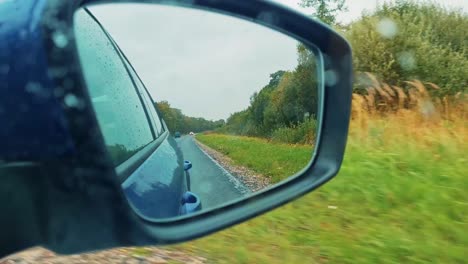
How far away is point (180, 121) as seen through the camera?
1.52m

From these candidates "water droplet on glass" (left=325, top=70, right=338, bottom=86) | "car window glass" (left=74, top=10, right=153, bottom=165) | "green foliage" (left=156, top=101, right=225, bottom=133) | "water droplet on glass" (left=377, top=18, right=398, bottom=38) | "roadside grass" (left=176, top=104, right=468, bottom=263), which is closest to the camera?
"car window glass" (left=74, top=10, right=153, bottom=165)

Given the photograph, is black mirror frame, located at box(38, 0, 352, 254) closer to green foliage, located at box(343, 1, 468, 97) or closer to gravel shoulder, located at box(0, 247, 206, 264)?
gravel shoulder, located at box(0, 247, 206, 264)

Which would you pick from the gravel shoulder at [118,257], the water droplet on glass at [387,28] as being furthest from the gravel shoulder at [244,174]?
the water droplet on glass at [387,28]

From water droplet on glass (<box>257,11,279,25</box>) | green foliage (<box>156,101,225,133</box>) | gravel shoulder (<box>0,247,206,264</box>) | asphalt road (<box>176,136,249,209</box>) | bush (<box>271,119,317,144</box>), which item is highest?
water droplet on glass (<box>257,11,279,25</box>)

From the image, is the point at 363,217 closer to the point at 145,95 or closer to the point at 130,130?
the point at 130,130

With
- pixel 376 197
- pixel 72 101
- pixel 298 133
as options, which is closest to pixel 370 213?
pixel 376 197

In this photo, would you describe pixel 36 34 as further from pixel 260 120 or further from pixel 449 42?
pixel 449 42

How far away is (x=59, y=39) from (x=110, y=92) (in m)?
0.52

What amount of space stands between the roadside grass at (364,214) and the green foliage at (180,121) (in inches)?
1.2

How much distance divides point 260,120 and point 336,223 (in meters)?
2.85

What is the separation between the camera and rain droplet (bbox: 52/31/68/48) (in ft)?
3.47

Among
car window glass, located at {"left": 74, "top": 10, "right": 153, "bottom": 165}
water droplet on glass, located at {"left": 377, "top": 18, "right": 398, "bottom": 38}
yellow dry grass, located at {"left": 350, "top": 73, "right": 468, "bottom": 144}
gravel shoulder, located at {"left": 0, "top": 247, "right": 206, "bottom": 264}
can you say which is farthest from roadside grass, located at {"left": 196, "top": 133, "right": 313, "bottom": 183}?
water droplet on glass, located at {"left": 377, "top": 18, "right": 398, "bottom": 38}

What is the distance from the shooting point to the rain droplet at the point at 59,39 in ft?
3.47

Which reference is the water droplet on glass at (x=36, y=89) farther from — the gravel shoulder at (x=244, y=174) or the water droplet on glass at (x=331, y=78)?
the water droplet on glass at (x=331, y=78)
